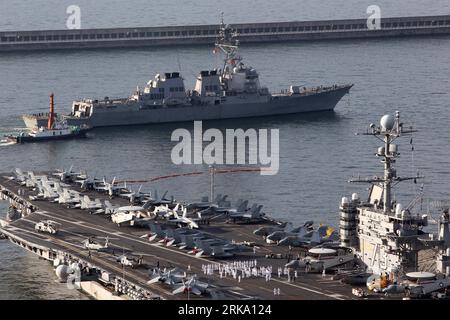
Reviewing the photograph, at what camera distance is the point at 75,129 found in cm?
17262

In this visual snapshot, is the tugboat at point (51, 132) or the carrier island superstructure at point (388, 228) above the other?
the tugboat at point (51, 132)

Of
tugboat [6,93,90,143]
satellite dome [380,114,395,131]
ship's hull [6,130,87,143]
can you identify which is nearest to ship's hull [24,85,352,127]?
ship's hull [6,130,87,143]

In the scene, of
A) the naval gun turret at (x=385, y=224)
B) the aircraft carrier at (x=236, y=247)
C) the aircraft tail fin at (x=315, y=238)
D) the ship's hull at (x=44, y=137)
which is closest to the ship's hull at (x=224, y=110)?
the ship's hull at (x=44, y=137)

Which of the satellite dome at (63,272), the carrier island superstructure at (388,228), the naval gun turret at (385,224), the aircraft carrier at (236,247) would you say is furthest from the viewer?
the satellite dome at (63,272)

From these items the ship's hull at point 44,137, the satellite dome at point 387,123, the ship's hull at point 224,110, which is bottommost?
the ship's hull at point 44,137

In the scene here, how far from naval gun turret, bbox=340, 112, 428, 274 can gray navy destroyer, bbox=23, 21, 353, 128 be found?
84.2 m

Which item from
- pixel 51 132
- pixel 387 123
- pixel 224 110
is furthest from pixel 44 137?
pixel 387 123

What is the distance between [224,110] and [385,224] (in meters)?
92.8

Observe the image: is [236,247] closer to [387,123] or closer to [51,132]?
[387,123]

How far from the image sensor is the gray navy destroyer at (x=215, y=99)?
18312 cm

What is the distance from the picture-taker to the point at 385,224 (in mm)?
96125

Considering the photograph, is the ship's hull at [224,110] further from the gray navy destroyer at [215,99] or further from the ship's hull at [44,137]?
the ship's hull at [44,137]
